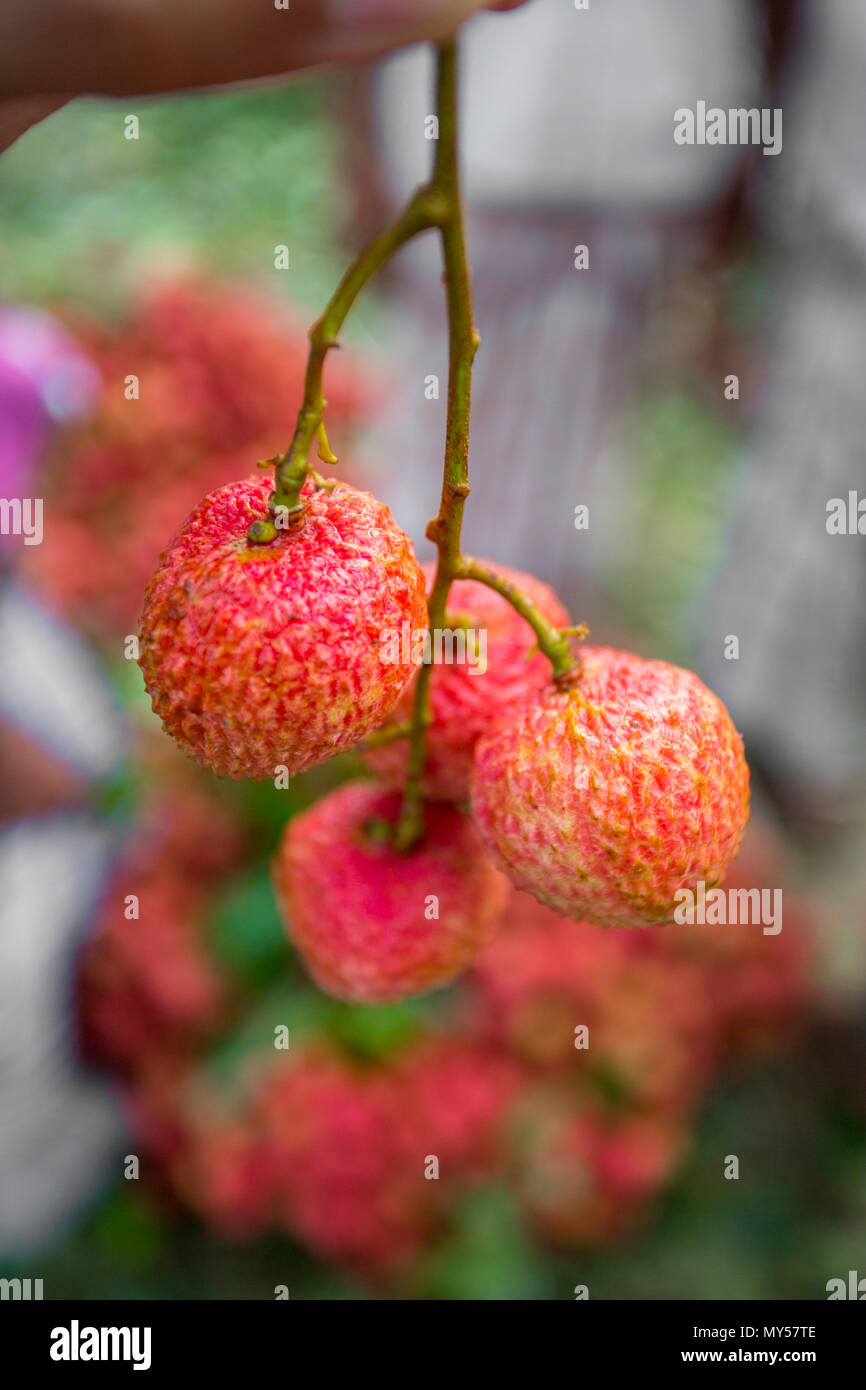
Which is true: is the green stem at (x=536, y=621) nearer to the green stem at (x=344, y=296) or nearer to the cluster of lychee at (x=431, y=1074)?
the green stem at (x=344, y=296)

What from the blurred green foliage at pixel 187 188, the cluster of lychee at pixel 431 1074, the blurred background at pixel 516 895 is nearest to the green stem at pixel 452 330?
the blurred background at pixel 516 895

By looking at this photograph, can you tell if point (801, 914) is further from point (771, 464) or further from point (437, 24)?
point (437, 24)

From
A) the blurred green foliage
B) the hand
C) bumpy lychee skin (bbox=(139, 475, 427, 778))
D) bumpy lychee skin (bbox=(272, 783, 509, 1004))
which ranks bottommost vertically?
bumpy lychee skin (bbox=(272, 783, 509, 1004))

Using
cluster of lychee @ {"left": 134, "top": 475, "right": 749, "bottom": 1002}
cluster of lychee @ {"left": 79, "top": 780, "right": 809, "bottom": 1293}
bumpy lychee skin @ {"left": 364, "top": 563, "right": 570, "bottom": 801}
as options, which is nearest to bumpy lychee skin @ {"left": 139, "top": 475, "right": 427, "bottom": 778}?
cluster of lychee @ {"left": 134, "top": 475, "right": 749, "bottom": 1002}

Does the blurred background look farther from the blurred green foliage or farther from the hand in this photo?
the hand

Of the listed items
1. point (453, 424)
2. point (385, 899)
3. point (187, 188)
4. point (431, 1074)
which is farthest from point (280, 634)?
point (187, 188)

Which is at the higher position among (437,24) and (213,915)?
(437,24)
